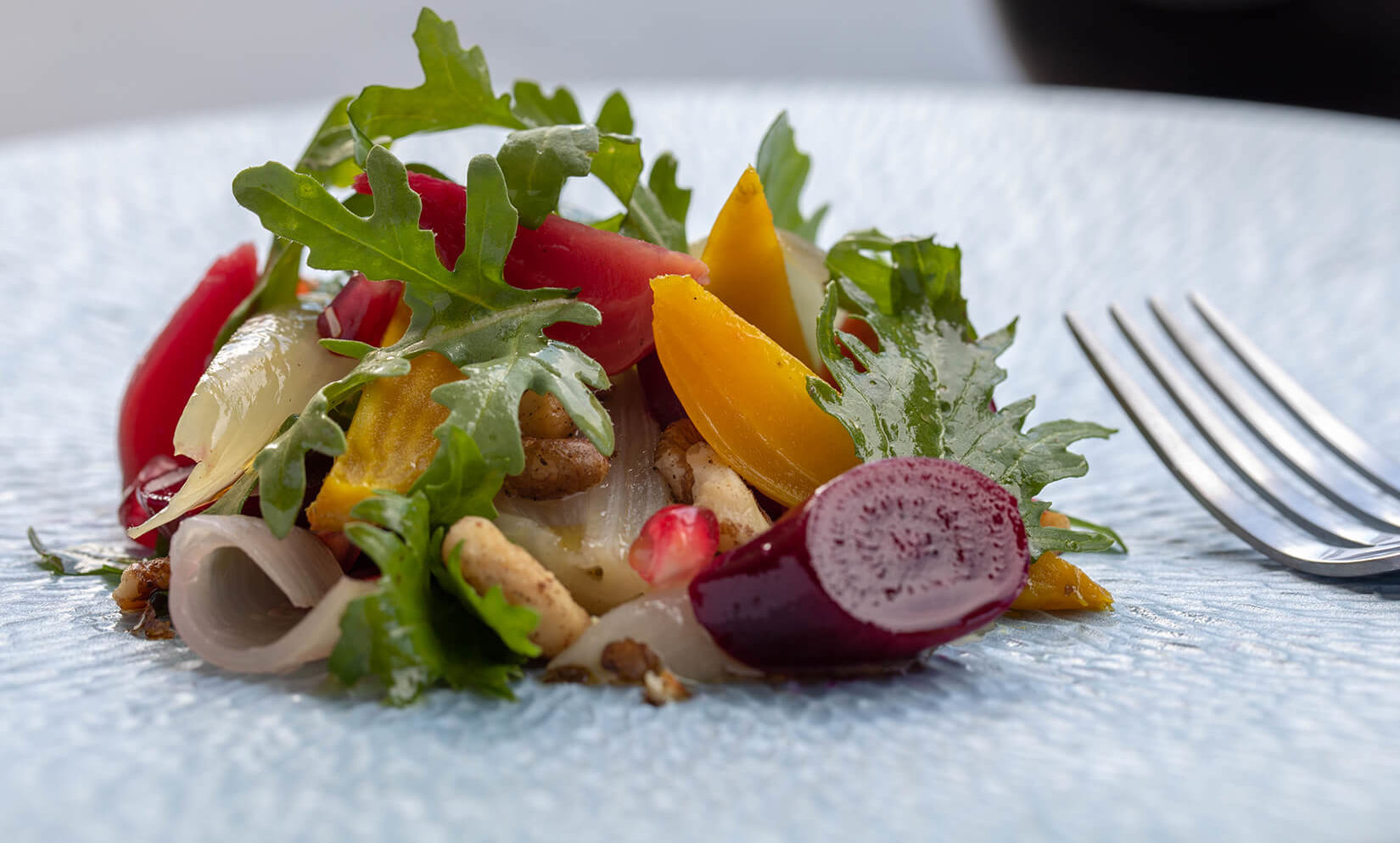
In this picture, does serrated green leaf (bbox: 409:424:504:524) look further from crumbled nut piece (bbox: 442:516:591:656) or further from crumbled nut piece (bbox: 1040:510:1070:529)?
crumbled nut piece (bbox: 1040:510:1070:529)

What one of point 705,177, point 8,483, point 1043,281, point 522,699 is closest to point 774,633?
point 522,699

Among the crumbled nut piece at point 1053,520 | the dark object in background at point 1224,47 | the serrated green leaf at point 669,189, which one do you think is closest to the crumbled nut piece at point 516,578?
the crumbled nut piece at point 1053,520

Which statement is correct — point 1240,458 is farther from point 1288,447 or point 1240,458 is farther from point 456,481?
point 456,481

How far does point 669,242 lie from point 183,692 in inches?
36.4

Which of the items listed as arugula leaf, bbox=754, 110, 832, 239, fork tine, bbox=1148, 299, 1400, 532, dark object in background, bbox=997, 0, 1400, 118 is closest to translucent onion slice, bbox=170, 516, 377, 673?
arugula leaf, bbox=754, 110, 832, 239

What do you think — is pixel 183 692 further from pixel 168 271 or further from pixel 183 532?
pixel 168 271

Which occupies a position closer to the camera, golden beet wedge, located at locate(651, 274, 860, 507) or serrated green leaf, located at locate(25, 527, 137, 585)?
golden beet wedge, located at locate(651, 274, 860, 507)

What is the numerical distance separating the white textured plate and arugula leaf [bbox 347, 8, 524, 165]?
739 mm

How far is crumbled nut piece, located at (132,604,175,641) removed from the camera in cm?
A: 136

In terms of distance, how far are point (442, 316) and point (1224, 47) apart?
4.34m

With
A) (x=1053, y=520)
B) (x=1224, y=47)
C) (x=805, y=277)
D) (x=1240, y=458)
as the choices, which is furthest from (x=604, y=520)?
(x=1224, y=47)

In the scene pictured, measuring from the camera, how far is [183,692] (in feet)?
3.80

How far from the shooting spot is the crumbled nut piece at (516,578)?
1218 mm

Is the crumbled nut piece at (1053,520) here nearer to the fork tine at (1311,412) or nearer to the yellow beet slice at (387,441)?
the fork tine at (1311,412)
